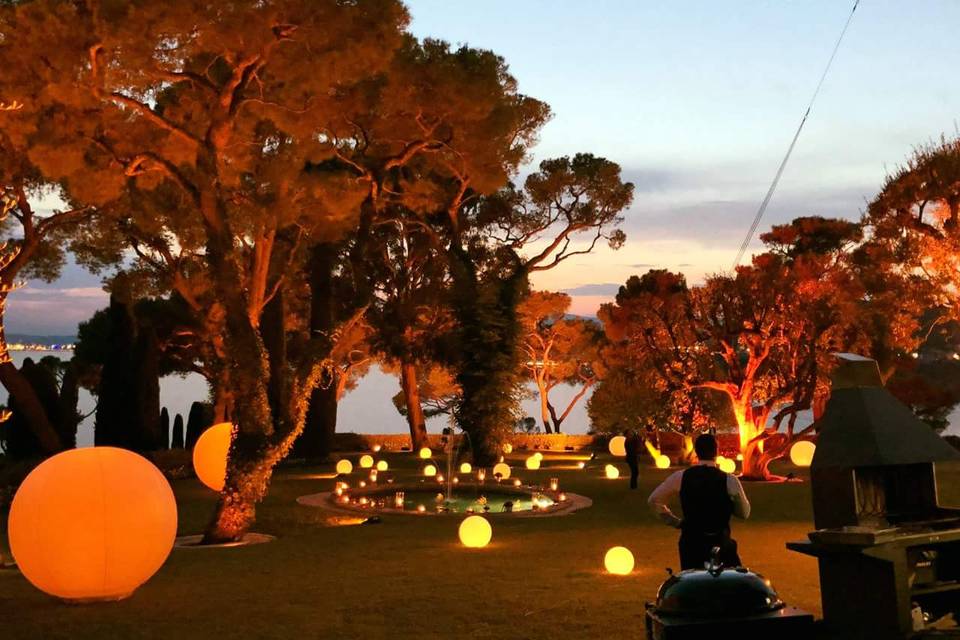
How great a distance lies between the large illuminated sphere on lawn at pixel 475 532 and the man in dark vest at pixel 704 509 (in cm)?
770

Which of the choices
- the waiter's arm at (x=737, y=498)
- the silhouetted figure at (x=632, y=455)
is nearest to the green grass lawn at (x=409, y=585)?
the waiter's arm at (x=737, y=498)

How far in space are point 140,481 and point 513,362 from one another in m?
23.7

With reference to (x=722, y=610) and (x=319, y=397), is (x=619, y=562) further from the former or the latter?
(x=319, y=397)

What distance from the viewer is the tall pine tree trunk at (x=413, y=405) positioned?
39125mm

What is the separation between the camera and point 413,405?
39.9m

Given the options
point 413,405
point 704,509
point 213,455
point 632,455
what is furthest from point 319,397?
point 704,509

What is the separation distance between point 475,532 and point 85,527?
6.42 metres

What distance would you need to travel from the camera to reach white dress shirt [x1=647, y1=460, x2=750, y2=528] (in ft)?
20.1

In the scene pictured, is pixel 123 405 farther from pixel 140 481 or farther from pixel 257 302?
pixel 140 481

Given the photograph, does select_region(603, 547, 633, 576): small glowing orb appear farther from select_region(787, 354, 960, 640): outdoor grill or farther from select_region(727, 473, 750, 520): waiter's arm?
select_region(787, 354, 960, 640): outdoor grill

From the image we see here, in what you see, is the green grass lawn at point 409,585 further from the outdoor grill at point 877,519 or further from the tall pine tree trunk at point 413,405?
the tall pine tree trunk at point 413,405

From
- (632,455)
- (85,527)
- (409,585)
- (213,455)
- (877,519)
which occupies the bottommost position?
(409,585)

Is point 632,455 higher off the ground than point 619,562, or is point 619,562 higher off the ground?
point 632,455

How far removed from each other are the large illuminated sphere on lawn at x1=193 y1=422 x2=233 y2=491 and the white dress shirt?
15.8 meters
